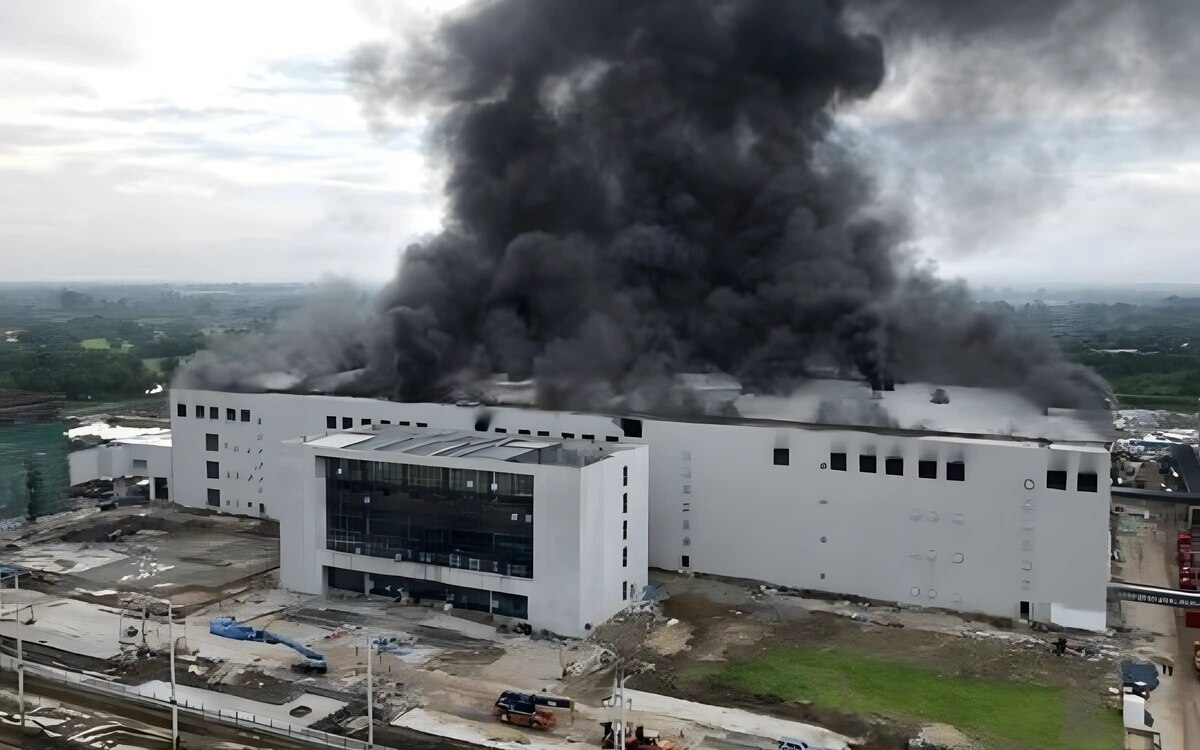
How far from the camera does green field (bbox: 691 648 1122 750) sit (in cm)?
1886

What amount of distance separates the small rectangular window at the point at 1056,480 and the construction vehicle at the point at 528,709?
13842mm

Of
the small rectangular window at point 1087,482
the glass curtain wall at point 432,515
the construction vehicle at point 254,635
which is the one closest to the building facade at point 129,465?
the glass curtain wall at point 432,515

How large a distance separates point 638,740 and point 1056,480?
1360cm

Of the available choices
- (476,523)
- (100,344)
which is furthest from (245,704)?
(100,344)

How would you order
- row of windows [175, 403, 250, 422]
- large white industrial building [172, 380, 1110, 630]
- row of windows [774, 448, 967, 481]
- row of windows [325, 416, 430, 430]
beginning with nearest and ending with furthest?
large white industrial building [172, 380, 1110, 630], row of windows [774, 448, 967, 481], row of windows [325, 416, 430, 430], row of windows [175, 403, 250, 422]

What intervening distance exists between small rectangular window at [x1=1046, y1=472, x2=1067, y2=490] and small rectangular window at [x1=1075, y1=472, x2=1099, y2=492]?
12.0 inches

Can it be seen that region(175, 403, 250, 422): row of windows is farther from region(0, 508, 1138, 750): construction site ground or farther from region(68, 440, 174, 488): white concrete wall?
region(0, 508, 1138, 750): construction site ground

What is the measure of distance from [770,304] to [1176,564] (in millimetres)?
18731

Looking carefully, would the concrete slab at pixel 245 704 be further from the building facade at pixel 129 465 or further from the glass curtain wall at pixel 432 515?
the building facade at pixel 129 465

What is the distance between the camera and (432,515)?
26.0m

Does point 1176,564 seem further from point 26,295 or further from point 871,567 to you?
point 26,295

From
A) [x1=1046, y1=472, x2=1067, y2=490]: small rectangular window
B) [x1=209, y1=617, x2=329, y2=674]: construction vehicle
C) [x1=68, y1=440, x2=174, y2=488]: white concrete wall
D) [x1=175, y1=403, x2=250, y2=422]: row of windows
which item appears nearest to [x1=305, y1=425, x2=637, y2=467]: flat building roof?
[x1=209, y1=617, x2=329, y2=674]: construction vehicle

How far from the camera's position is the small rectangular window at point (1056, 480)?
2516cm

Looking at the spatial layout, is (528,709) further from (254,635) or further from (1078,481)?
(1078,481)
